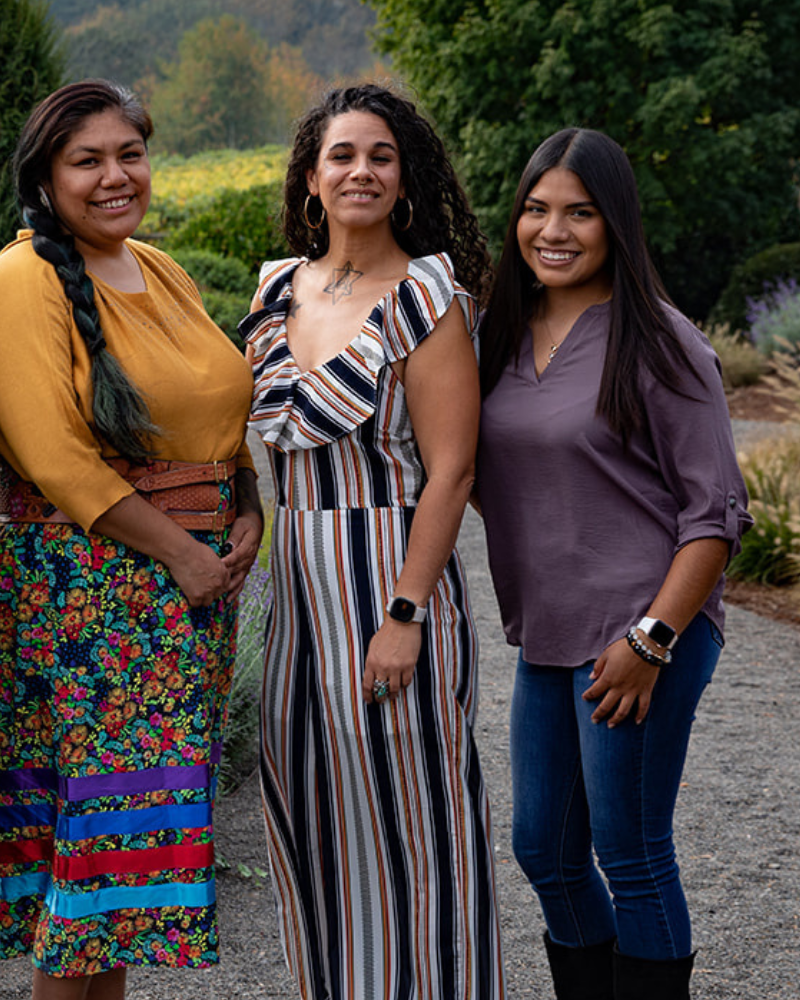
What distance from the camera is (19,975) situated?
299cm

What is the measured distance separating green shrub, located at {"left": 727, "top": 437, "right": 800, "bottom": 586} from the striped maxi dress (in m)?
4.75

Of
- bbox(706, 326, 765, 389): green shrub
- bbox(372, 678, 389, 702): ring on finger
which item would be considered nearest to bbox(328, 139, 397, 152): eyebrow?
bbox(372, 678, 389, 702): ring on finger

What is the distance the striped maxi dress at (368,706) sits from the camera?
242cm

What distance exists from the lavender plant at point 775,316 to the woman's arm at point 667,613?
1204 centimetres

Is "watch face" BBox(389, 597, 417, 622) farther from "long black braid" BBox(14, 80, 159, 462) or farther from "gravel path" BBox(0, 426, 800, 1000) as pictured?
"gravel path" BBox(0, 426, 800, 1000)

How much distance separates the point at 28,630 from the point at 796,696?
397 cm

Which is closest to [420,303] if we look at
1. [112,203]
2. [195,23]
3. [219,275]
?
[112,203]

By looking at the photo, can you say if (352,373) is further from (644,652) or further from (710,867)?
(710,867)

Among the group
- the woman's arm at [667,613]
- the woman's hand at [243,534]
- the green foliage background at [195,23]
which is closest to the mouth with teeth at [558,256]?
the woman's arm at [667,613]

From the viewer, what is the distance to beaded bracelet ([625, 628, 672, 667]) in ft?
7.02

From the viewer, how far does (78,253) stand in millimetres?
2342

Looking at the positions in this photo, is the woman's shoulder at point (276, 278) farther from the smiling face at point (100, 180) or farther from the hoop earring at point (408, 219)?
the smiling face at point (100, 180)

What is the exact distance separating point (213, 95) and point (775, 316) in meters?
59.7

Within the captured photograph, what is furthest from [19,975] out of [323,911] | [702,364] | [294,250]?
[702,364]
